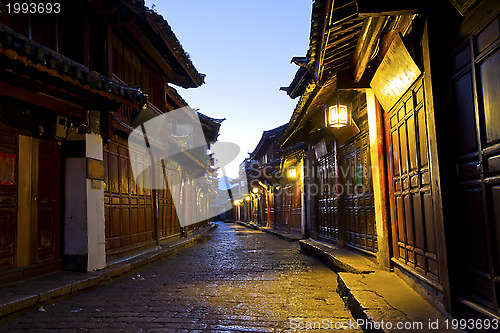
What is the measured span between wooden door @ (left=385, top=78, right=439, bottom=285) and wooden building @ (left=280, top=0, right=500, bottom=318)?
0.06 feet

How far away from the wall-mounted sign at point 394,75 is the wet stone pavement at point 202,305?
3.51m

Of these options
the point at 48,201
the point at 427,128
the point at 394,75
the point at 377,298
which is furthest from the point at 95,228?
the point at 427,128

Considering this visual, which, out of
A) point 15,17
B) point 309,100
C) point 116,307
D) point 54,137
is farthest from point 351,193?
point 15,17

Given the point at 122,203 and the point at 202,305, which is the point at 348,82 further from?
the point at 122,203

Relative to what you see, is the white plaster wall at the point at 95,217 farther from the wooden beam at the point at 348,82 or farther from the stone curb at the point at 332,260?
the wooden beam at the point at 348,82

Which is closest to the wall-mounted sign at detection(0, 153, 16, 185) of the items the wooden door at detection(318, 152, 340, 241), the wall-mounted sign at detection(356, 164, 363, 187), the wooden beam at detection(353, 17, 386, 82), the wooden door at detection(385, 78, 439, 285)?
the wooden beam at detection(353, 17, 386, 82)

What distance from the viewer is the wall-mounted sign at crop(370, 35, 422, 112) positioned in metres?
5.11

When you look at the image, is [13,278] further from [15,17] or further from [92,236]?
[15,17]

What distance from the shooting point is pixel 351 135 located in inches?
393

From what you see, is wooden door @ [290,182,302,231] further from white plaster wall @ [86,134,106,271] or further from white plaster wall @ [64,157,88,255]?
white plaster wall @ [64,157,88,255]

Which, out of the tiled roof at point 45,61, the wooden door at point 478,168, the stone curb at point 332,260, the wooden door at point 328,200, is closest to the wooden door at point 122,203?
the tiled roof at point 45,61

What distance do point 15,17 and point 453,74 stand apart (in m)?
7.58

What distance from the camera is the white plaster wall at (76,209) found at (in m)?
8.10

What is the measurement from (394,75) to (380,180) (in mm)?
2240
